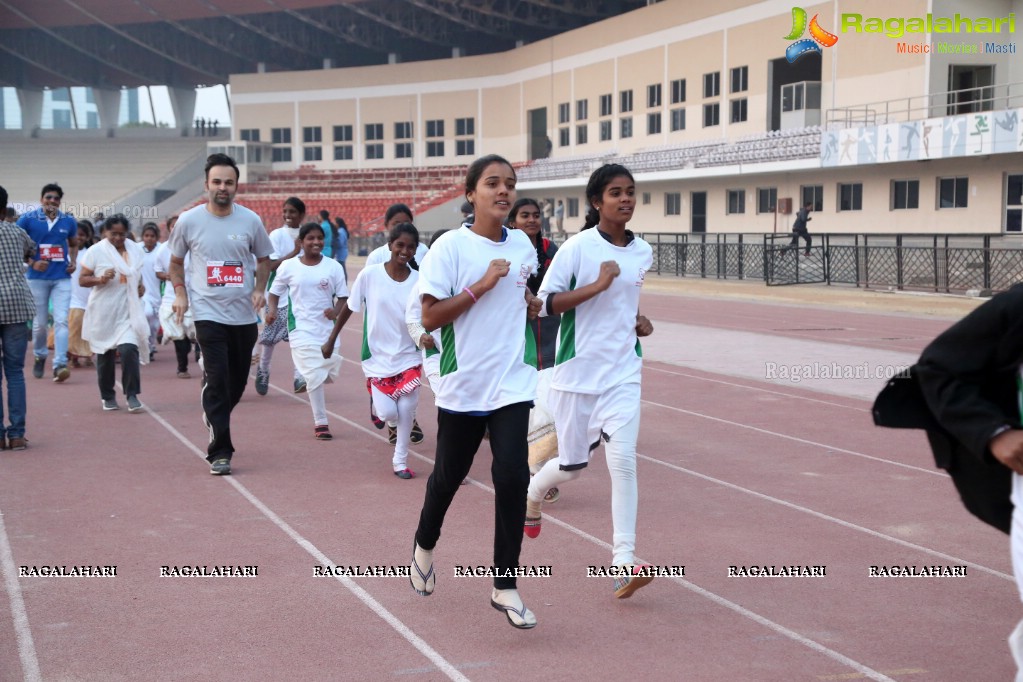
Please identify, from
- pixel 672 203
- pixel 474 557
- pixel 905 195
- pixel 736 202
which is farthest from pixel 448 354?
pixel 672 203

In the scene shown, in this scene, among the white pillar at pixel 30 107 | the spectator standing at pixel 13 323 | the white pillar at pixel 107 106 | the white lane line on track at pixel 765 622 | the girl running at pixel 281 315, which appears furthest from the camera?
the white pillar at pixel 107 106

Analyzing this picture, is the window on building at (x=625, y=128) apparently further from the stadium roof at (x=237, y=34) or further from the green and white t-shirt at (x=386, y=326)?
the green and white t-shirt at (x=386, y=326)

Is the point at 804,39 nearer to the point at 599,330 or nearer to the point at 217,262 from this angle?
the point at 217,262

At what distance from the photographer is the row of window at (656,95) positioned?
41469 mm

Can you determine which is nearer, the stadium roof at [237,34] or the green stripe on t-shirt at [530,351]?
the green stripe on t-shirt at [530,351]

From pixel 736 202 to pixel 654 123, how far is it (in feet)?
27.3

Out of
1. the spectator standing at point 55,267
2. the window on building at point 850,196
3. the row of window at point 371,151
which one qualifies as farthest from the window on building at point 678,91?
the spectator standing at point 55,267

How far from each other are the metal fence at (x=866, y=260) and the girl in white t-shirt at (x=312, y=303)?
1575 cm

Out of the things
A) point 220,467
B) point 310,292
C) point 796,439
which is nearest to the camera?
point 220,467

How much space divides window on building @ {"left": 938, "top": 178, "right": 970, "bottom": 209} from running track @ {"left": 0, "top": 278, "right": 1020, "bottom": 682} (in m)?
22.2

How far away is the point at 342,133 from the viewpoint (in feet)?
214

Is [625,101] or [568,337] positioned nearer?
[568,337]

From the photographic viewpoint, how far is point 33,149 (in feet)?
232

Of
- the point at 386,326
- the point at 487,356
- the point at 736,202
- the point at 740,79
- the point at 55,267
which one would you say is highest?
the point at 740,79
